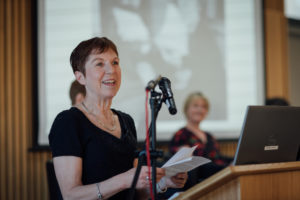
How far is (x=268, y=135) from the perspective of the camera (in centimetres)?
176

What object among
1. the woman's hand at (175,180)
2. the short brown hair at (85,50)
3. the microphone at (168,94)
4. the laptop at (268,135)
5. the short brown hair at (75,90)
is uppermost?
the short brown hair at (85,50)

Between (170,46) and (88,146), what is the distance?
2985 mm

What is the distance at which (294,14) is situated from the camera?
5.80 metres

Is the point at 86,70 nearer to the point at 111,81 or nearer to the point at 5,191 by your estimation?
the point at 111,81

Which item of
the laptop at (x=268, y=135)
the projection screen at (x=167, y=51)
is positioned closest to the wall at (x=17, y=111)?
the projection screen at (x=167, y=51)

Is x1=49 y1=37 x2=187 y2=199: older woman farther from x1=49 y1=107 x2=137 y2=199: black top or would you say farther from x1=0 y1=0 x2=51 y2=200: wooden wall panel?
x1=0 y1=0 x2=51 y2=200: wooden wall panel

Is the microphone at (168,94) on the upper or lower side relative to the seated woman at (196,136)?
upper

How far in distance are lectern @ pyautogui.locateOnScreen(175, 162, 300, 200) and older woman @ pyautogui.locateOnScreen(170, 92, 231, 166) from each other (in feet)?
7.72

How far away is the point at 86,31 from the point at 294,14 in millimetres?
3171

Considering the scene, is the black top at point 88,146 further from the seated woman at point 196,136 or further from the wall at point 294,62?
the wall at point 294,62

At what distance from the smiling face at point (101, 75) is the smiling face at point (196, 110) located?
2358mm

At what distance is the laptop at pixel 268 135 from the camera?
5.58 feet

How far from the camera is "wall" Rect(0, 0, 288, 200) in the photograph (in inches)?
162

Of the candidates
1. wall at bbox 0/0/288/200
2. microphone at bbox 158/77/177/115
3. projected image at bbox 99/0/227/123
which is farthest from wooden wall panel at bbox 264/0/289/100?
microphone at bbox 158/77/177/115
